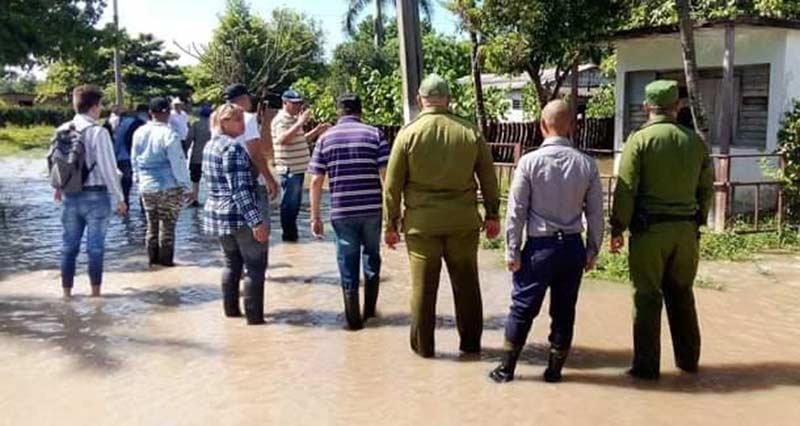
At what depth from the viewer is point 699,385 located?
4969 millimetres

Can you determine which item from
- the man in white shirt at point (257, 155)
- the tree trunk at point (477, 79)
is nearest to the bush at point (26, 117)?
the tree trunk at point (477, 79)

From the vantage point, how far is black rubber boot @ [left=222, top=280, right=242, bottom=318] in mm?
6512

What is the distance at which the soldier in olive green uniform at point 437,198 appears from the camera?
5.20 m

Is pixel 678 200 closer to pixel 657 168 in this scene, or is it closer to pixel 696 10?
pixel 657 168

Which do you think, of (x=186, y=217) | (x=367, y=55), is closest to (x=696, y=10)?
(x=186, y=217)

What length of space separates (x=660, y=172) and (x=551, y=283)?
911 millimetres

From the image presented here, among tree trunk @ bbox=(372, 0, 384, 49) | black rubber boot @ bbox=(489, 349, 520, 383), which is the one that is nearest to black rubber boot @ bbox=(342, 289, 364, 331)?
black rubber boot @ bbox=(489, 349, 520, 383)

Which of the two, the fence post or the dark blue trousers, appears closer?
the dark blue trousers

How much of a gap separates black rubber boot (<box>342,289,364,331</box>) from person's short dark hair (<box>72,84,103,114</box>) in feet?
8.80

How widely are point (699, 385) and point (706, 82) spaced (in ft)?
28.4

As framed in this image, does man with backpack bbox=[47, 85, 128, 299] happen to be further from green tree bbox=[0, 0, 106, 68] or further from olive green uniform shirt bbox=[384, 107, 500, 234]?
green tree bbox=[0, 0, 106, 68]

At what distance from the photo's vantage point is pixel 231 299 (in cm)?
655

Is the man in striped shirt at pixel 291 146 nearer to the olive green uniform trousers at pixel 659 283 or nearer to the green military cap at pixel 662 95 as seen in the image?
the green military cap at pixel 662 95

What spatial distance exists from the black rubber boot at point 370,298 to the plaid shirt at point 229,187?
3.29 feet
